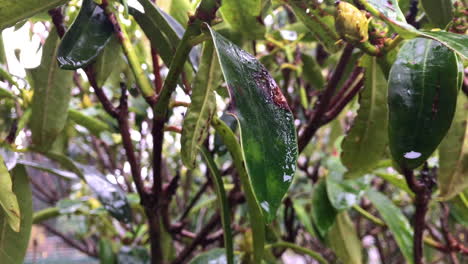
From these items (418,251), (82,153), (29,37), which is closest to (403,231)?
(418,251)

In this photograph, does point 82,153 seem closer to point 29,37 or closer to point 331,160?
point 29,37

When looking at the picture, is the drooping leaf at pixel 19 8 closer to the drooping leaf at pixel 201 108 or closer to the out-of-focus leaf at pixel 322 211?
the drooping leaf at pixel 201 108

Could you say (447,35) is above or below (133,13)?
below

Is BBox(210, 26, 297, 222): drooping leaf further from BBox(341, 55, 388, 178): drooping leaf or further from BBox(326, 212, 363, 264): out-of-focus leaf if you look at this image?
BBox(326, 212, 363, 264): out-of-focus leaf

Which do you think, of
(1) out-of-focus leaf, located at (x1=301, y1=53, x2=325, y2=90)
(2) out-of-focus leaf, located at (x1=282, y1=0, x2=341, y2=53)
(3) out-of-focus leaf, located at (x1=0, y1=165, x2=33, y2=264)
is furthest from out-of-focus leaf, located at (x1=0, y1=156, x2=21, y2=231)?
(1) out-of-focus leaf, located at (x1=301, y1=53, x2=325, y2=90)

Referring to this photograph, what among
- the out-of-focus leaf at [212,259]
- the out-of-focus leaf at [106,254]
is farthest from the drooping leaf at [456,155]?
the out-of-focus leaf at [106,254]
